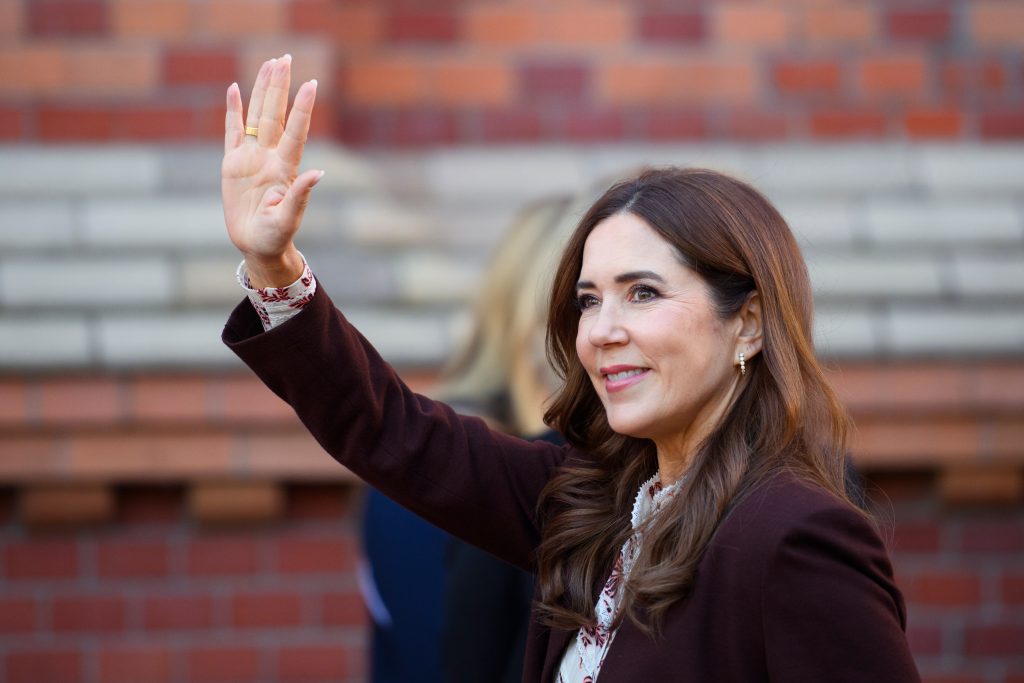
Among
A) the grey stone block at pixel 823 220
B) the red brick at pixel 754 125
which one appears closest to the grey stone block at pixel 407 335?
the grey stone block at pixel 823 220

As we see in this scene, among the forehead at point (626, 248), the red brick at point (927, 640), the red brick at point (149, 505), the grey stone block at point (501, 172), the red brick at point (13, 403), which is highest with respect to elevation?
the forehead at point (626, 248)

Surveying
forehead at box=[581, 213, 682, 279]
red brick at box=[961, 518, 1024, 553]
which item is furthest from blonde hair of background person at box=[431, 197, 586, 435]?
red brick at box=[961, 518, 1024, 553]

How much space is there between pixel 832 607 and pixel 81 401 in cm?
230

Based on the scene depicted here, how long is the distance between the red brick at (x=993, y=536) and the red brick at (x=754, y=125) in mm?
1244

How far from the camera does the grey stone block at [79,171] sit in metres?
3.46

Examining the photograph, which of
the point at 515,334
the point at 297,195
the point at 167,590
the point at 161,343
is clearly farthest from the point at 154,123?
the point at 297,195

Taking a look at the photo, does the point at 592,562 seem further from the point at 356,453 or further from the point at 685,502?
the point at 356,453

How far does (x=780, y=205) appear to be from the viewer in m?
3.61

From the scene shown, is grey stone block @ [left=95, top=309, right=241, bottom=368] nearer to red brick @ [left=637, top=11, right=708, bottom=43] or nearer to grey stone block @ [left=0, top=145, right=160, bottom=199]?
grey stone block @ [left=0, top=145, right=160, bottom=199]

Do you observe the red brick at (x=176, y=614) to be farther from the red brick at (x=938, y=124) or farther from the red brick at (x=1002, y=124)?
the red brick at (x=1002, y=124)

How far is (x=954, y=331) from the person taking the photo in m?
3.39

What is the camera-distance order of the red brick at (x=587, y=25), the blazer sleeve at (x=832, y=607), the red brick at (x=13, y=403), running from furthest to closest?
the red brick at (x=587, y=25), the red brick at (x=13, y=403), the blazer sleeve at (x=832, y=607)

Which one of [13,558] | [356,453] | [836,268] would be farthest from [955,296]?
[13,558]

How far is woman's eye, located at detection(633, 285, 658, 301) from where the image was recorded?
1687 millimetres
